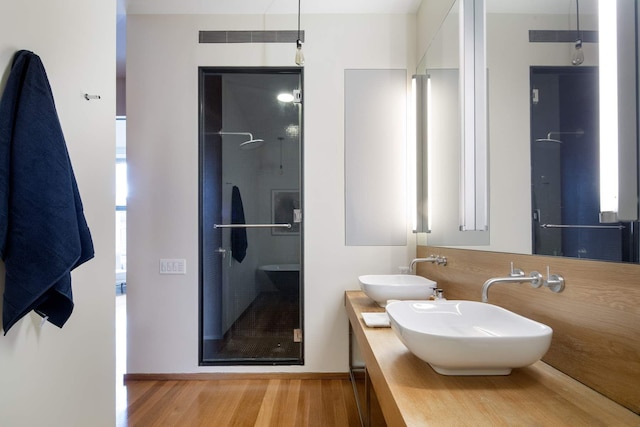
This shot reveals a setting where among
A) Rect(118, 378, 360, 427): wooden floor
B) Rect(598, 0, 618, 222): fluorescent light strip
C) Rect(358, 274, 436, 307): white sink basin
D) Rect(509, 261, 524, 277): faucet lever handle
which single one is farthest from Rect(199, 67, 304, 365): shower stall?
Rect(598, 0, 618, 222): fluorescent light strip

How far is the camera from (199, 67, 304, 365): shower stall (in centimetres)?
254

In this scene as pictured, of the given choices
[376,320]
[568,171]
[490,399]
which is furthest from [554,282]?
[376,320]

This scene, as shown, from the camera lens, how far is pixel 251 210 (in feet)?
8.46

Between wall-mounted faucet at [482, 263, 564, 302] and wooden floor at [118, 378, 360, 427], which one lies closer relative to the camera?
wall-mounted faucet at [482, 263, 564, 302]

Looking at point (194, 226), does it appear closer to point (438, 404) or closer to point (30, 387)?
point (30, 387)

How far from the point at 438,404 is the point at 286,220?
1919 millimetres

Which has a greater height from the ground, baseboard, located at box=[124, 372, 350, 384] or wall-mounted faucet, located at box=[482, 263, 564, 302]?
wall-mounted faucet, located at box=[482, 263, 564, 302]

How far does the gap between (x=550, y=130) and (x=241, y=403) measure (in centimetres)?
240

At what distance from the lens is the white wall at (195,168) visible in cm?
247

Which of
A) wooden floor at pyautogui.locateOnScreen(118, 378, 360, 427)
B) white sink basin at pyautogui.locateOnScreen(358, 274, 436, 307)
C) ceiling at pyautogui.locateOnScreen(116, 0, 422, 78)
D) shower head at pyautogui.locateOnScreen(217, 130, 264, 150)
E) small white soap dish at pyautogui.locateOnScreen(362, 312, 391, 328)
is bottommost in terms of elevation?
wooden floor at pyautogui.locateOnScreen(118, 378, 360, 427)

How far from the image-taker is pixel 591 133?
929 mm

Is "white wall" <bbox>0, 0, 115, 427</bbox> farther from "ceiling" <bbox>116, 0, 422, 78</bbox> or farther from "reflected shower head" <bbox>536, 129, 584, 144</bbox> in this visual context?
"reflected shower head" <bbox>536, 129, 584, 144</bbox>

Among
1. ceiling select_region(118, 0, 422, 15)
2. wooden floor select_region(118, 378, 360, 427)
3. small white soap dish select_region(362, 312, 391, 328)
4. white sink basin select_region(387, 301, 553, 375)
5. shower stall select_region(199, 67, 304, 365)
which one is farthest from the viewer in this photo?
shower stall select_region(199, 67, 304, 365)

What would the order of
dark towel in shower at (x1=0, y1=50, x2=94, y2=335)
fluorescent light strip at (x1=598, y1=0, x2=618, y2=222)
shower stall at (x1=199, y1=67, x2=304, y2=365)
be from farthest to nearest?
shower stall at (x1=199, y1=67, x2=304, y2=365), dark towel in shower at (x1=0, y1=50, x2=94, y2=335), fluorescent light strip at (x1=598, y1=0, x2=618, y2=222)
